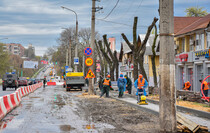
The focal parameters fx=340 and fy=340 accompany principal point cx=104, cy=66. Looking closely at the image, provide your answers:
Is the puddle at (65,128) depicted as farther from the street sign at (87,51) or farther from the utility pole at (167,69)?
the street sign at (87,51)

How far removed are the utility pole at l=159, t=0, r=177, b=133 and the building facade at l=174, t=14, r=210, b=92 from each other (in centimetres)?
1785

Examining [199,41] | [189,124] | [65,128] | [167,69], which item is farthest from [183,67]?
[65,128]

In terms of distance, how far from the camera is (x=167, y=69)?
9000 mm

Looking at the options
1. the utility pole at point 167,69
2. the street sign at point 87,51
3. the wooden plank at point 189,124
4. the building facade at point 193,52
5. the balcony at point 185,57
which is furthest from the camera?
the balcony at point 185,57

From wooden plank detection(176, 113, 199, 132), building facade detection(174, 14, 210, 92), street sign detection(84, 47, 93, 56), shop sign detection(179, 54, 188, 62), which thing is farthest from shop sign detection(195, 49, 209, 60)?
wooden plank detection(176, 113, 199, 132)

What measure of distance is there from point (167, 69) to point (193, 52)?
24828 millimetres

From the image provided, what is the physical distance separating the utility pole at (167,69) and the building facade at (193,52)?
1785 centimetres

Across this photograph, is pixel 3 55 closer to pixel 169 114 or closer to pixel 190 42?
pixel 190 42

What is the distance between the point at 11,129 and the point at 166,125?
4302 millimetres

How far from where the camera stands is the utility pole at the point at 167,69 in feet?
29.6

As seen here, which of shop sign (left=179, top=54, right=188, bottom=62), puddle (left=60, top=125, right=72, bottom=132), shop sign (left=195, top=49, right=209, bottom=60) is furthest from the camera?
shop sign (left=179, top=54, right=188, bottom=62)

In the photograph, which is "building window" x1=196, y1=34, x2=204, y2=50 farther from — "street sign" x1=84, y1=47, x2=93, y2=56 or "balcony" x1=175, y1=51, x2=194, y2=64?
"street sign" x1=84, y1=47, x2=93, y2=56

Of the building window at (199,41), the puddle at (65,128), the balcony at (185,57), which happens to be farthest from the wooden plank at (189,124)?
the balcony at (185,57)

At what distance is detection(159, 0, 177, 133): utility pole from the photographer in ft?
29.6
